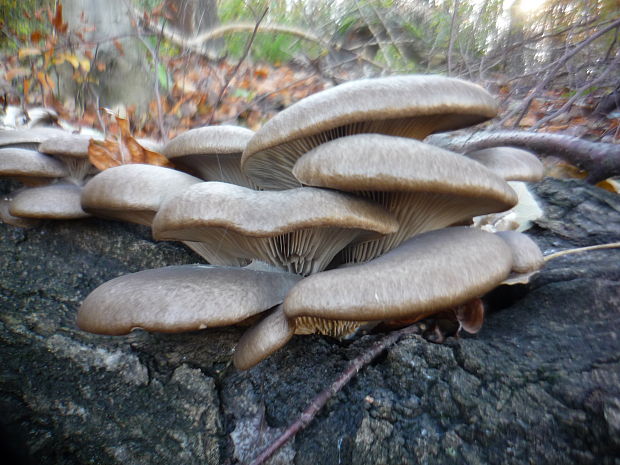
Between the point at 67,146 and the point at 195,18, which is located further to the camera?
the point at 195,18

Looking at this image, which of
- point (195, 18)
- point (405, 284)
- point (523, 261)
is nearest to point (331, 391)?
point (405, 284)

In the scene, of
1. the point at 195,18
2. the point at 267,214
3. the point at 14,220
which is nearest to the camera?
the point at 267,214

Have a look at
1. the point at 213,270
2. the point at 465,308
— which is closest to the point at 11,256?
the point at 213,270

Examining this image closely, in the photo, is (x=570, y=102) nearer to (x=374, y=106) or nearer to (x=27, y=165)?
(x=374, y=106)

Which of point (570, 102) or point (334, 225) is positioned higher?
point (570, 102)

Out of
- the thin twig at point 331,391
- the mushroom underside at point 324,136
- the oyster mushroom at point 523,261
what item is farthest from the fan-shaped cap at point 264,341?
the oyster mushroom at point 523,261

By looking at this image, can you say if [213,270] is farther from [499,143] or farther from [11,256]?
[499,143]
